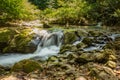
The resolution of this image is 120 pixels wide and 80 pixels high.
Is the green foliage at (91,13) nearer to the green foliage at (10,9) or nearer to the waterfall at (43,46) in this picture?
the green foliage at (10,9)

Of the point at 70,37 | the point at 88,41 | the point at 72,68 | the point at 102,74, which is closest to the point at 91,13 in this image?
the point at 70,37

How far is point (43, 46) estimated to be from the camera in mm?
13867

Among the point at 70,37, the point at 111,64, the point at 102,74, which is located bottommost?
the point at 70,37

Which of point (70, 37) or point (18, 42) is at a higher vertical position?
point (70, 37)

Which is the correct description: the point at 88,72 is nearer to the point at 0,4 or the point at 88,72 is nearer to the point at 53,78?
the point at 53,78

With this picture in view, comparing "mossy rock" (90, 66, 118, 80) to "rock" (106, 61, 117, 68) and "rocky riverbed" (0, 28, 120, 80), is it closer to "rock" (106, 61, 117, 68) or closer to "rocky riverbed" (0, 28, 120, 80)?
"rocky riverbed" (0, 28, 120, 80)

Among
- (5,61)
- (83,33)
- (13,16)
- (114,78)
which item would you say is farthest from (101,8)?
(114,78)

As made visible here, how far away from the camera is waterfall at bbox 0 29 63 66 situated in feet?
40.1

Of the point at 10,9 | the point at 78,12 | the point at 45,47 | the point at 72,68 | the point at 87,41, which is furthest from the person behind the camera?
the point at 78,12

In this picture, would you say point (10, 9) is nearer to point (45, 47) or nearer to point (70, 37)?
point (45, 47)

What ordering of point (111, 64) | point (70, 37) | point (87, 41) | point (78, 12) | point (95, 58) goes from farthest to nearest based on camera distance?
point (78, 12), point (70, 37), point (87, 41), point (95, 58), point (111, 64)

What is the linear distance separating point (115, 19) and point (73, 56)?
13378 millimetres

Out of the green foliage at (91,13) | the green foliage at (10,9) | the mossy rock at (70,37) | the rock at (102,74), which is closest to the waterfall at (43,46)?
the mossy rock at (70,37)

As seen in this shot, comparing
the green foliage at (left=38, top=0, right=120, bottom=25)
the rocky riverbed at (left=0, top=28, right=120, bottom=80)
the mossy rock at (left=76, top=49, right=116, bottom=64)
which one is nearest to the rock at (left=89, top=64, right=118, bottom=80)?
the rocky riverbed at (left=0, top=28, right=120, bottom=80)
